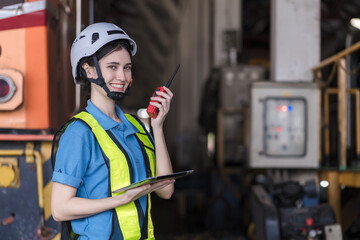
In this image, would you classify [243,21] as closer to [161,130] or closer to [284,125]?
[284,125]

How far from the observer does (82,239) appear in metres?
1.53

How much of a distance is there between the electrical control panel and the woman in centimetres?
354

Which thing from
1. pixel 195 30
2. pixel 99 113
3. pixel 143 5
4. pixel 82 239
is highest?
pixel 143 5

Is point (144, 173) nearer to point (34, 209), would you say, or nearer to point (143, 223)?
point (143, 223)

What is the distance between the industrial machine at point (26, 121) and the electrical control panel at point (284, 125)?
340 cm

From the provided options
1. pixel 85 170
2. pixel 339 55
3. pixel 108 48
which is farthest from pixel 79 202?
pixel 339 55

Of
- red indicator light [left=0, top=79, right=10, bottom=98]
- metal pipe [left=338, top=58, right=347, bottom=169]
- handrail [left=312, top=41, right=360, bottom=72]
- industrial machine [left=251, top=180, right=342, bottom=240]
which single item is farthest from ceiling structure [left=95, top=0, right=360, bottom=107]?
red indicator light [left=0, top=79, right=10, bottom=98]

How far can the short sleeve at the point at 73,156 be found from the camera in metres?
1.47

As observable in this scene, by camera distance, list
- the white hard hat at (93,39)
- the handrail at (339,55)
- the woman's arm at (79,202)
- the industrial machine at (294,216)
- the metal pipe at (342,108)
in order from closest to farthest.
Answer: the woman's arm at (79,202) → the white hard hat at (93,39) → the industrial machine at (294,216) → the handrail at (339,55) → the metal pipe at (342,108)

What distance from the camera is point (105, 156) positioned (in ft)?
4.99

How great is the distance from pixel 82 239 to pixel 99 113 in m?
0.44

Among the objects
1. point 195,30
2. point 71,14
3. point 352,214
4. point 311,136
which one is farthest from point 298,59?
point 195,30

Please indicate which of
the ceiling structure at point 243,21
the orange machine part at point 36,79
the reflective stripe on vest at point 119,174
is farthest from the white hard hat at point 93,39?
the ceiling structure at point 243,21

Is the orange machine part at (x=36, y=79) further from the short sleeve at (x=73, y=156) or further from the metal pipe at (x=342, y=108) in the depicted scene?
the metal pipe at (x=342, y=108)
